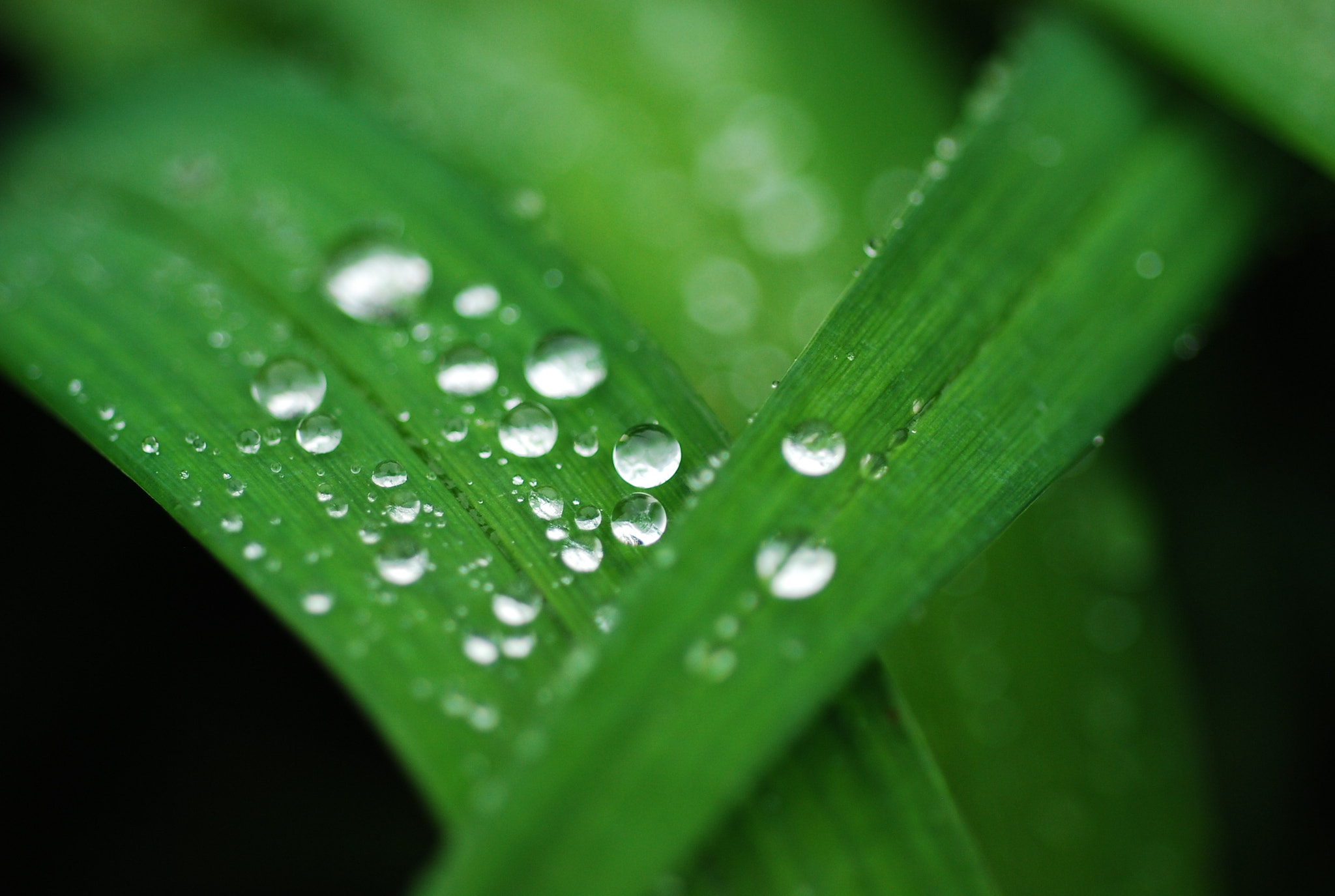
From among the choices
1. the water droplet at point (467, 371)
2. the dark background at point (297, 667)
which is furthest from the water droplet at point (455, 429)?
the dark background at point (297, 667)

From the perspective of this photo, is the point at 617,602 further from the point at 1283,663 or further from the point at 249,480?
the point at 1283,663

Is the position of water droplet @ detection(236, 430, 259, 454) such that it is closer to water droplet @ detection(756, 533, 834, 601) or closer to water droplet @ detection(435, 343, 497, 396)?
water droplet @ detection(435, 343, 497, 396)

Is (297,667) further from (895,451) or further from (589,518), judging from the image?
(895,451)

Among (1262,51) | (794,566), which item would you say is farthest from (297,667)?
(1262,51)

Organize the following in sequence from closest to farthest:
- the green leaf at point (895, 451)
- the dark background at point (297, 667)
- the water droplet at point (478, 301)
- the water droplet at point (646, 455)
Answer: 1. the green leaf at point (895, 451)
2. the water droplet at point (646, 455)
3. the water droplet at point (478, 301)
4. the dark background at point (297, 667)

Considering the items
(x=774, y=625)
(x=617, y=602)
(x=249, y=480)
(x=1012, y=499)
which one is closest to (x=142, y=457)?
(x=249, y=480)

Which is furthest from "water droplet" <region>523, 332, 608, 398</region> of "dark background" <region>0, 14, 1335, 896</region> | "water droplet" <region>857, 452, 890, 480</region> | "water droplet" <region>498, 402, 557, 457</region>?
"dark background" <region>0, 14, 1335, 896</region>

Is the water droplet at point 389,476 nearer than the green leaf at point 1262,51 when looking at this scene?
Yes

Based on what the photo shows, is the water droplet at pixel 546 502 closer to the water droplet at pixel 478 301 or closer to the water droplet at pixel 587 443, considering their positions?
the water droplet at pixel 587 443
